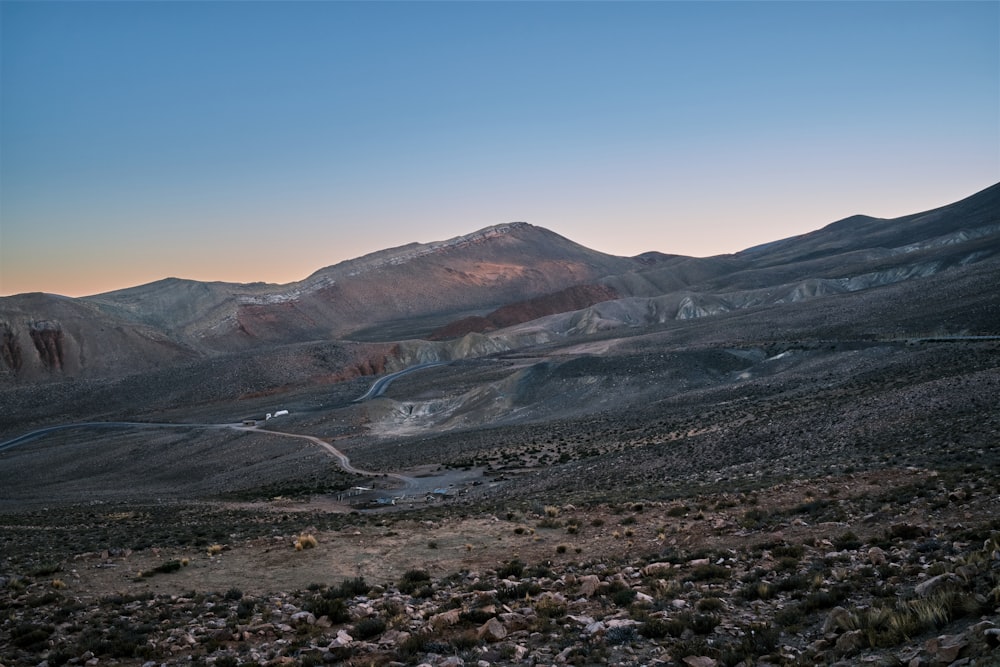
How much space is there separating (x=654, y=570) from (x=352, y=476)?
2802cm

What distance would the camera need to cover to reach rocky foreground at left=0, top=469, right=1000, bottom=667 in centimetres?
687

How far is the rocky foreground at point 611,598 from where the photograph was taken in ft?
22.5

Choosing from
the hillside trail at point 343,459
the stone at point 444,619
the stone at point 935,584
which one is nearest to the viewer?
the stone at point 935,584

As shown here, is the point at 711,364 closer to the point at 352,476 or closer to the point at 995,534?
the point at 352,476

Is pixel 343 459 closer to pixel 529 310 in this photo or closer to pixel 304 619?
pixel 304 619

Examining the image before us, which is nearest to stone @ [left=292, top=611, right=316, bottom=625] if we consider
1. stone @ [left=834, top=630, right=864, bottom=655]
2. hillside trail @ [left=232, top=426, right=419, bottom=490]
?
stone @ [left=834, top=630, right=864, bottom=655]

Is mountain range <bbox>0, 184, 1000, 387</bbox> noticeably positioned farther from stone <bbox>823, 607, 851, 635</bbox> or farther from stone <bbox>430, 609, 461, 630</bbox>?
stone <bbox>430, 609, 461, 630</bbox>

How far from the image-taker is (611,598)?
9.34m

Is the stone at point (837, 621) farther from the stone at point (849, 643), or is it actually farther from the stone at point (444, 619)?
the stone at point (444, 619)

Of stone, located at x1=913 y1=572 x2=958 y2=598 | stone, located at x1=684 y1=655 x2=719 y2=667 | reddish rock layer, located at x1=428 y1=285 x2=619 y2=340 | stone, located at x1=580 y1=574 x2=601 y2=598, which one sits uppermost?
reddish rock layer, located at x1=428 y1=285 x2=619 y2=340

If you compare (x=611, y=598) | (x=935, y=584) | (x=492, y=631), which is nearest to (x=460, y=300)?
(x=611, y=598)

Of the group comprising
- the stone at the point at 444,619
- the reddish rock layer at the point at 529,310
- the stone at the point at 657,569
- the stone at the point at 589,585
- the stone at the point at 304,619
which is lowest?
the stone at the point at 657,569

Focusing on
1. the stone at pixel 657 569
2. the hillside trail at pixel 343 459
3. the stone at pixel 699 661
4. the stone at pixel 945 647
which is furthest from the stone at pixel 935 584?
the hillside trail at pixel 343 459

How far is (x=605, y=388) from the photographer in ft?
171
